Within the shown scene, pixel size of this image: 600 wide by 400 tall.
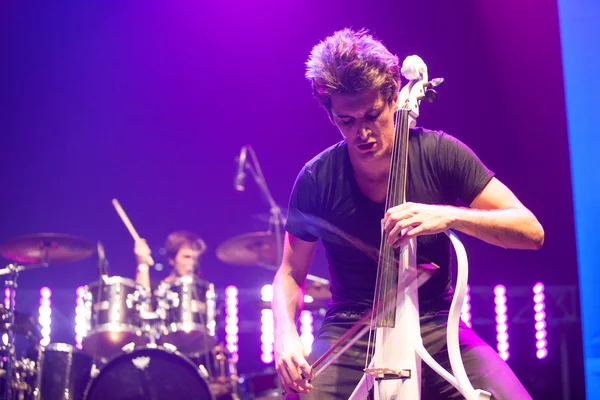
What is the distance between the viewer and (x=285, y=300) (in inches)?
109

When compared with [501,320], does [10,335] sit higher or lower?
lower

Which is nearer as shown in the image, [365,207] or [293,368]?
[293,368]

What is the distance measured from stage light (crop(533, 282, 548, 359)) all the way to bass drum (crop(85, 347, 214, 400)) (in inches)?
140

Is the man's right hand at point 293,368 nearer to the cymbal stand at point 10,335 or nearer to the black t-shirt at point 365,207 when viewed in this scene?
the black t-shirt at point 365,207

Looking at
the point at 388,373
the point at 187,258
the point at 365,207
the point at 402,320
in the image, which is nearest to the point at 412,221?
the point at 402,320

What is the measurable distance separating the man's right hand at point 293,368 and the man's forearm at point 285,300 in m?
0.17

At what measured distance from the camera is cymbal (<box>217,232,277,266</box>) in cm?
617

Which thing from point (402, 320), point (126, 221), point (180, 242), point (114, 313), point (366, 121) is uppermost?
point (126, 221)

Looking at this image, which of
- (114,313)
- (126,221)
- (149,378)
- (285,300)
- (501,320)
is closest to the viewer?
(285,300)

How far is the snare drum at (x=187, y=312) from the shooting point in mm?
5957

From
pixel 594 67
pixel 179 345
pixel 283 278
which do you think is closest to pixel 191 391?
pixel 179 345

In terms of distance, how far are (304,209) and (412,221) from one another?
0.83 meters

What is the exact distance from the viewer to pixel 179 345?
6.27 metres

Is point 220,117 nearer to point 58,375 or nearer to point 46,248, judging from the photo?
point 46,248
